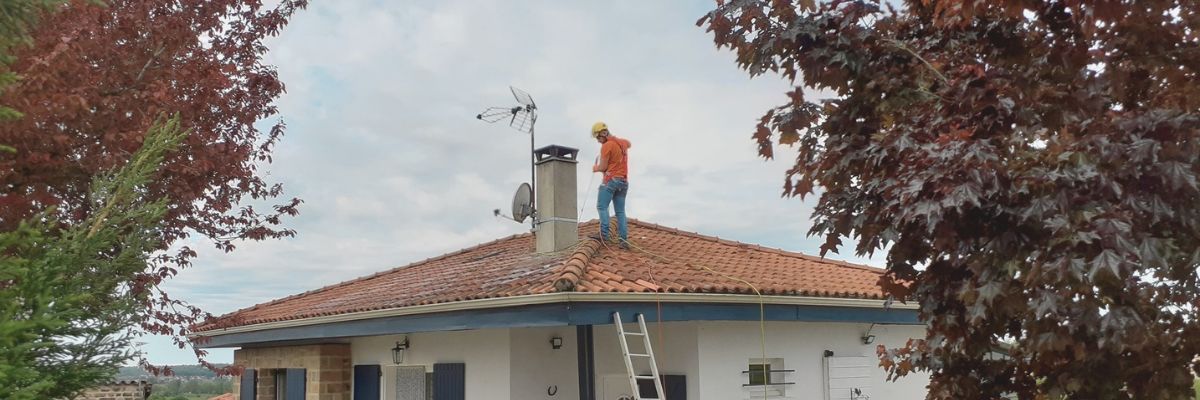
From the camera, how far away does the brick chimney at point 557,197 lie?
10625 mm

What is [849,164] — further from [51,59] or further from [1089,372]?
[51,59]

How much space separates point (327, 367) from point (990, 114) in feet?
32.0

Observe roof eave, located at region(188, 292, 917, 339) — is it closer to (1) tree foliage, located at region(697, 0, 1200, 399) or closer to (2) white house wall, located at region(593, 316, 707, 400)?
(2) white house wall, located at region(593, 316, 707, 400)

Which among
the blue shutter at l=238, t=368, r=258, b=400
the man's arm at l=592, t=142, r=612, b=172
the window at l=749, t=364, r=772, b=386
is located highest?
the man's arm at l=592, t=142, r=612, b=172

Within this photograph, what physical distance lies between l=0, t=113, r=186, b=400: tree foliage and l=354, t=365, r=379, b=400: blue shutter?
707 centimetres

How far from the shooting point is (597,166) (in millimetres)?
10727

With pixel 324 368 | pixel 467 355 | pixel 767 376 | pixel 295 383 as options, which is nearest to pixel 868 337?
pixel 767 376

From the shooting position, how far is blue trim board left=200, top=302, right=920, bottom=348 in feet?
25.5

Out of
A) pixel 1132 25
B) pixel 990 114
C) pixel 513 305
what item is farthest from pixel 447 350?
pixel 1132 25

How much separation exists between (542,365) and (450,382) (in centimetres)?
119

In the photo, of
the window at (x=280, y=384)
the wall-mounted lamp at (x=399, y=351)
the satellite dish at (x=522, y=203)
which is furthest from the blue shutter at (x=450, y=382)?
the window at (x=280, y=384)

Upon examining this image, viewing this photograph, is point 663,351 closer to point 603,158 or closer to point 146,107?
point 603,158

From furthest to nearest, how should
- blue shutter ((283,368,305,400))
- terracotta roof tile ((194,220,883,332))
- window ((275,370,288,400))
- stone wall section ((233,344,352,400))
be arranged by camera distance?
window ((275,370,288,400)) < blue shutter ((283,368,305,400)) < stone wall section ((233,344,352,400)) < terracotta roof tile ((194,220,883,332))

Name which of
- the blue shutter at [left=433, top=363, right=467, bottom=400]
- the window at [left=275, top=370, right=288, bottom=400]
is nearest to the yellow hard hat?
the blue shutter at [left=433, top=363, right=467, bottom=400]
